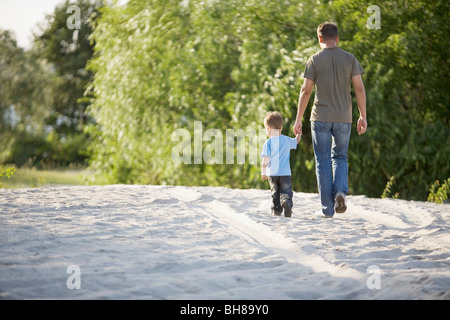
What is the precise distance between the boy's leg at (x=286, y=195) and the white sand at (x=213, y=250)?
0.40ft

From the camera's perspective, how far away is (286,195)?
221 inches

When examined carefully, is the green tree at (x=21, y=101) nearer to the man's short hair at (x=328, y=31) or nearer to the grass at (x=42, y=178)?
the grass at (x=42, y=178)

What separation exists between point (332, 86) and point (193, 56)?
4.50 metres

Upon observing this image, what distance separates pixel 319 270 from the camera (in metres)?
3.57

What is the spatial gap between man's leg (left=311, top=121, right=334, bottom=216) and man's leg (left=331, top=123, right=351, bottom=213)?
0.06 meters

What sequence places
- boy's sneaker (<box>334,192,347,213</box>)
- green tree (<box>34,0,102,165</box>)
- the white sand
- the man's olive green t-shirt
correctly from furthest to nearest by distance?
green tree (<box>34,0,102,165</box>) → boy's sneaker (<box>334,192,347,213</box>) → the man's olive green t-shirt → the white sand

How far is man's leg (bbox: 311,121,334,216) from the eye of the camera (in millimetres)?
5500

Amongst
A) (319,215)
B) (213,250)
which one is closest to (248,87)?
(319,215)

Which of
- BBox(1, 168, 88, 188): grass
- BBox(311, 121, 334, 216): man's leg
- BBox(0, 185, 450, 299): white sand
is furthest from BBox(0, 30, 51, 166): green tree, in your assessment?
BBox(311, 121, 334, 216): man's leg

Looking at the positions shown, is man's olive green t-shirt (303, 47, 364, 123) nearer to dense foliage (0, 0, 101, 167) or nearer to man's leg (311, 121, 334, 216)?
man's leg (311, 121, 334, 216)

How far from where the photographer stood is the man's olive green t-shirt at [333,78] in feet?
17.7

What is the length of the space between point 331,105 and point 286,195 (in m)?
1.01
